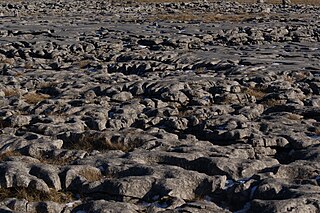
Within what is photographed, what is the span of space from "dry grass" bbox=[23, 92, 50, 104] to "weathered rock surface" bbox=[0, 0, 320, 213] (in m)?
0.11

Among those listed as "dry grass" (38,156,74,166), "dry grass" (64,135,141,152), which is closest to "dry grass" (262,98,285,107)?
"dry grass" (64,135,141,152)

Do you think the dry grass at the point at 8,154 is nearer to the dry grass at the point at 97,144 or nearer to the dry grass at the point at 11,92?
the dry grass at the point at 97,144

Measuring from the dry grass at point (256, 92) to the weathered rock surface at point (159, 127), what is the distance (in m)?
0.17

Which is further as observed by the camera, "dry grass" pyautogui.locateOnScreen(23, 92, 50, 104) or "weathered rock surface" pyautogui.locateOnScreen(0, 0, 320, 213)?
"dry grass" pyautogui.locateOnScreen(23, 92, 50, 104)

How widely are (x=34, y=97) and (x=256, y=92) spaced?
40.0ft

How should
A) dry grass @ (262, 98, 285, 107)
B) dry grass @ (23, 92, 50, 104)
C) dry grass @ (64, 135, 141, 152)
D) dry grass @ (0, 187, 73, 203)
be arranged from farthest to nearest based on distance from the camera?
dry grass @ (23, 92, 50, 104), dry grass @ (262, 98, 285, 107), dry grass @ (64, 135, 141, 152), dry grass @ (0, 187, 73, 203)

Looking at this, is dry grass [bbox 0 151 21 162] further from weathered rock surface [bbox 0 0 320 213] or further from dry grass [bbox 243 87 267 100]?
dry grass [bbox 243 87 267 100]

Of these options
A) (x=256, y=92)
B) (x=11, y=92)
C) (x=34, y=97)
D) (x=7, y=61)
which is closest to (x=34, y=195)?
(x=34, y=97)

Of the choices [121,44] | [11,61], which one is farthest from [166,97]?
[121,44]

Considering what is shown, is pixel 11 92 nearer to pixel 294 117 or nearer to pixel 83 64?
pixel 83 64

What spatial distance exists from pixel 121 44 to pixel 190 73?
14.3 metres

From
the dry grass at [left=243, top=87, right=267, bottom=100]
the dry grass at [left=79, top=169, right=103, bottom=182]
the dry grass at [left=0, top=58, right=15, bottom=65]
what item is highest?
the dry grass at [left=79, top=169, right=103, bottom=182]

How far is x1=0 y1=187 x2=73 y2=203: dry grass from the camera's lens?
520 inches

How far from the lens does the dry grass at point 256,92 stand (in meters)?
25.7
